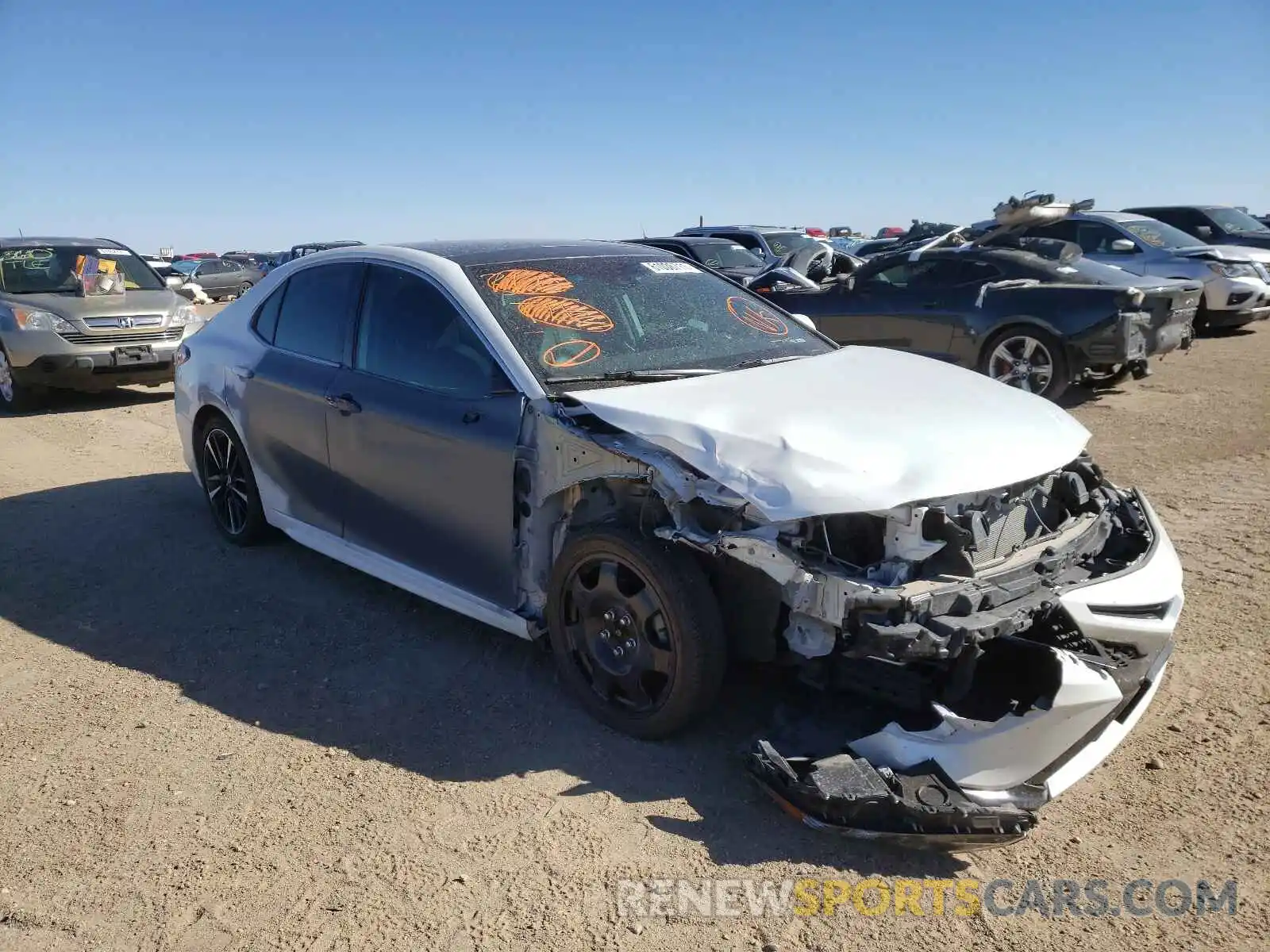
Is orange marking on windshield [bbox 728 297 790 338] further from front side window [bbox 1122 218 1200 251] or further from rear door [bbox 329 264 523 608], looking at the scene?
front side window [bbox 1122 218 1200 251]

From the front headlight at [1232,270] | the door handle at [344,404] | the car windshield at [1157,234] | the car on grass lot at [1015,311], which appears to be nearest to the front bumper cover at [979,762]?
the door handle at [344,404]

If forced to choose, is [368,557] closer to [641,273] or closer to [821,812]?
[641,273]

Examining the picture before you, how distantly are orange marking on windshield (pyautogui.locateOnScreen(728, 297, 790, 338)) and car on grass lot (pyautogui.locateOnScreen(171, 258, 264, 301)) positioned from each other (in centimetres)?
2589

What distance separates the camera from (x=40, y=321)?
9.52 metres

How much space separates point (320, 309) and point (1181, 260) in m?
12.2

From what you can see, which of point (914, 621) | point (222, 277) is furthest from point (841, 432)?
point (222, 277)

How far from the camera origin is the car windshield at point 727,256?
1394cm

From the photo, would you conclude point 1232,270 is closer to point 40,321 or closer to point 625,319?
point 625,319

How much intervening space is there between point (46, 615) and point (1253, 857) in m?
4.98

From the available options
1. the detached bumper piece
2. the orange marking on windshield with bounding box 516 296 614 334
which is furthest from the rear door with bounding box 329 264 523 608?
the detached bumper piece

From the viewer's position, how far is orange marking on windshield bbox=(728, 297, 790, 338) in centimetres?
448

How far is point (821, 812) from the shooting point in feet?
8.99

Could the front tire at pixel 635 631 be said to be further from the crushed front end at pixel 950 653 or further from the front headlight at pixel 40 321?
the front headlight at pixel 40 321

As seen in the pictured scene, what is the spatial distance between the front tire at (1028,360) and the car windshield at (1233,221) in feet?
33.4
